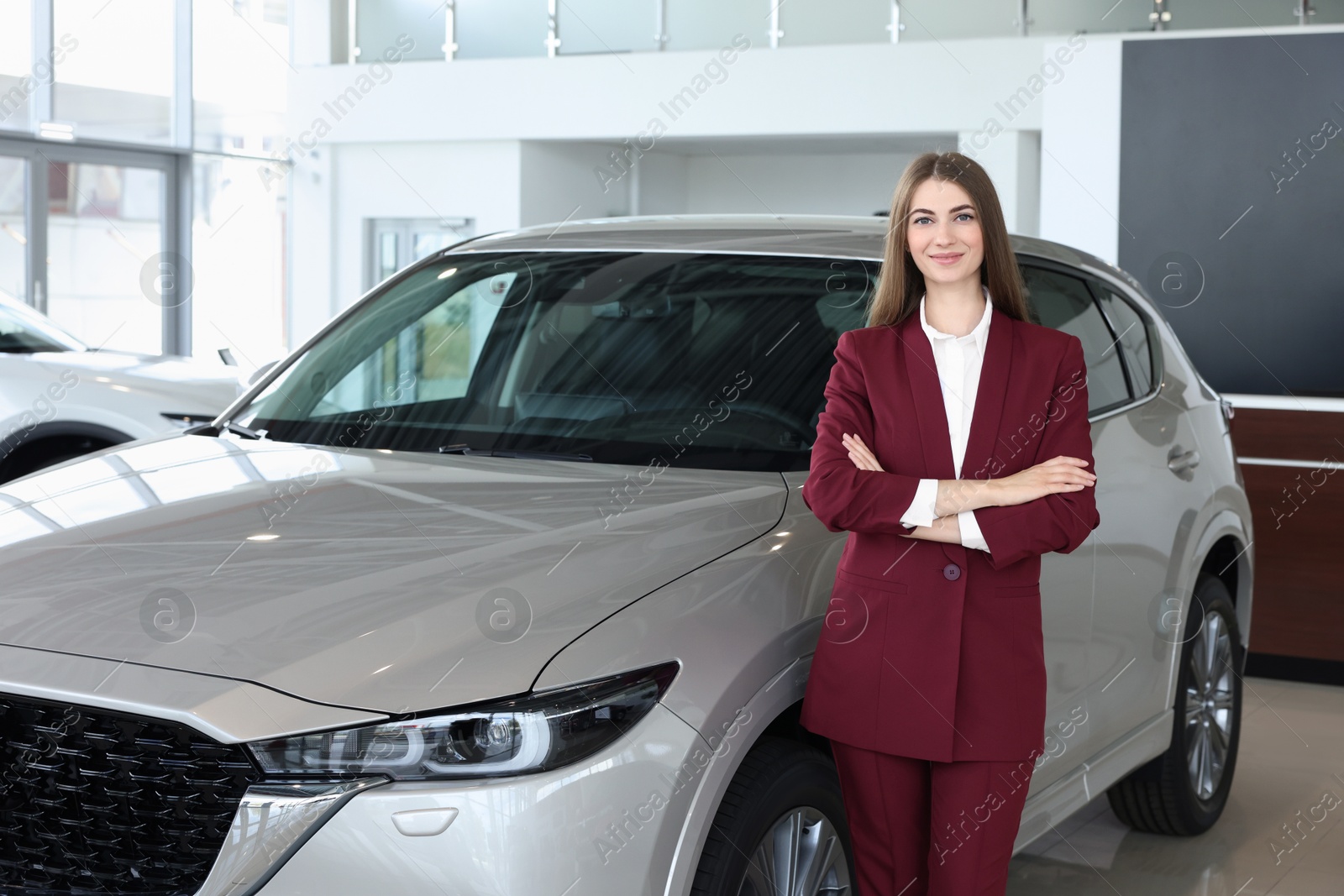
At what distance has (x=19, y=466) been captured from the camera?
551 cm

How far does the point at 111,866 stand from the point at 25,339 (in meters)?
4.76

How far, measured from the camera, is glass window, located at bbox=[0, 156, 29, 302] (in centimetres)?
1330

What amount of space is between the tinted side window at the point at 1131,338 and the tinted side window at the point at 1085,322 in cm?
5

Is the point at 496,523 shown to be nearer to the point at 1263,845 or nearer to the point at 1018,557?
the point at 1018,557

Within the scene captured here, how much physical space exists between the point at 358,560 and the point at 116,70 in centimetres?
1381

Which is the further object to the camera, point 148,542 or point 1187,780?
point 1187,780

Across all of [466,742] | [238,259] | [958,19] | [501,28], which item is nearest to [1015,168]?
[958,19]

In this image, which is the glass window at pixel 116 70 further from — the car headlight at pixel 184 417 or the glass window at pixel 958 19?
the car headlight at pixel 184 417

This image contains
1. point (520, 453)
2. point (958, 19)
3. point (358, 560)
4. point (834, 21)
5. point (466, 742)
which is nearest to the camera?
point (466, 742)

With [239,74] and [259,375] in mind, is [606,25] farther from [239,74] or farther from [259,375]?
[259,375]

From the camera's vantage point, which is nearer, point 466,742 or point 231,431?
point 466,742

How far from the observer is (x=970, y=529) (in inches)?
81.0

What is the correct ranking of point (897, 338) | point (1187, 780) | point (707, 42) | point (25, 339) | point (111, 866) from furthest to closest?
point (707, 42) → point (25, 339) → point (1187, 780) → point (897, 338) → point (111, 866)

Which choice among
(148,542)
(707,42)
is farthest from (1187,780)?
(707,42)
